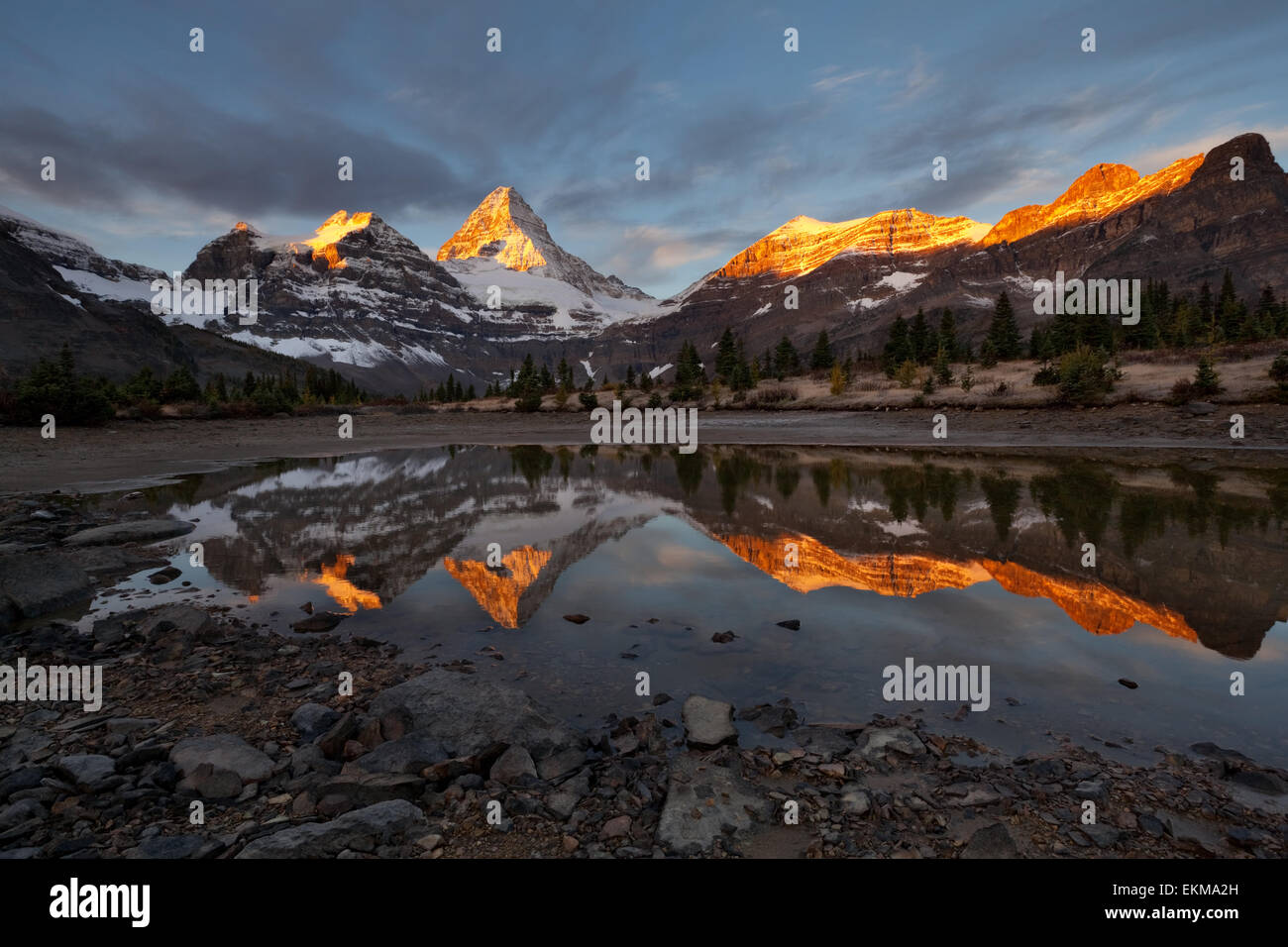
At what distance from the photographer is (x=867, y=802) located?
4.82m

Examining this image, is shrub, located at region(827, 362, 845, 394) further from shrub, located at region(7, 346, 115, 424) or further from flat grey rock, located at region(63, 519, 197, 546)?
shrub, located at region(7, 346, 115, 424)

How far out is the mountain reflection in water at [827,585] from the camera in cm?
742

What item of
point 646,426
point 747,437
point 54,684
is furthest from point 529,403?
point 54,684

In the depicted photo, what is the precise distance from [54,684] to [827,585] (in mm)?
11798

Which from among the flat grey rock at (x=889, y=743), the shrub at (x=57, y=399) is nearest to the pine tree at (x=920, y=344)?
the flat grey rock at (x=889, y=743)

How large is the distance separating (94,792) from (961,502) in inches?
833

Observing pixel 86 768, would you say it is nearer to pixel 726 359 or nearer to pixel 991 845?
pixel 991 845

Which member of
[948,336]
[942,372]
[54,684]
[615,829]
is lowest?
[615,829]

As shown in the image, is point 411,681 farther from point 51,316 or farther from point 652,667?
point 51,316

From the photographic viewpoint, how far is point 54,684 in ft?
24.4
